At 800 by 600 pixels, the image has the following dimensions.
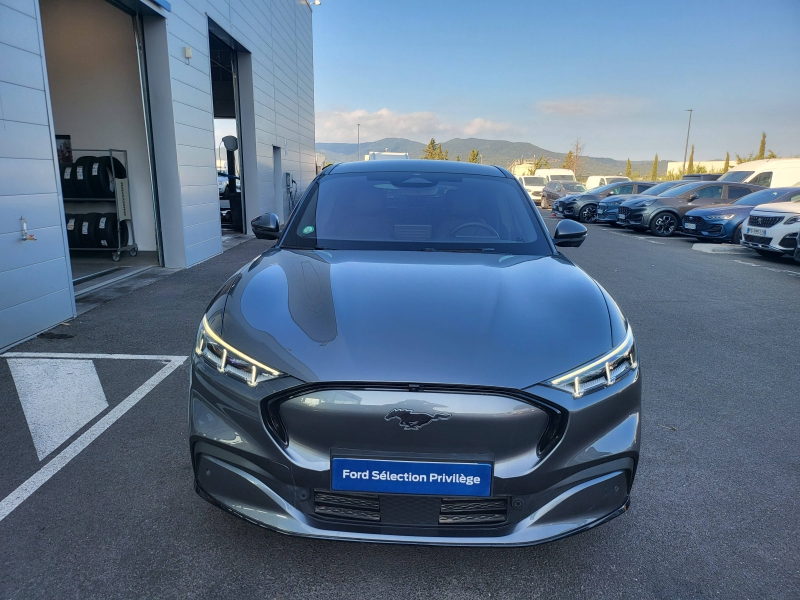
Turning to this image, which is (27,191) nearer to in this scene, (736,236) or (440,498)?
(440,498)

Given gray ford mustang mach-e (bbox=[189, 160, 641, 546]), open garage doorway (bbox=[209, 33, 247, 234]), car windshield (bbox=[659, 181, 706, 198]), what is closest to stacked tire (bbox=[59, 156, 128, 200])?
open garage doorway (bbox=[209, 33, 247, 234])

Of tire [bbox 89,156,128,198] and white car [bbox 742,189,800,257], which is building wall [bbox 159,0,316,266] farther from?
white car [bbox 742,189,800,257]

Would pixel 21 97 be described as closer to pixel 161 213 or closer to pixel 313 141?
pixel 161 213

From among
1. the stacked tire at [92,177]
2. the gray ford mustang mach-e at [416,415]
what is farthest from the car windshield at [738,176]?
the gray ford mustang mach-e at [416,415]

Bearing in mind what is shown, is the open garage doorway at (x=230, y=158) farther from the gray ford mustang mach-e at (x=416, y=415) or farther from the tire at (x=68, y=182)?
the gray ford mustang mach-e at (x=416, y=415)

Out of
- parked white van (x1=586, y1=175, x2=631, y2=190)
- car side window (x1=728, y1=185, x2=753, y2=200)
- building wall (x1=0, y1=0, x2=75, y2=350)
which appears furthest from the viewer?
parked white van (x1=586, y1=175, x2=631, y2=190)

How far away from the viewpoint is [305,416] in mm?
1798

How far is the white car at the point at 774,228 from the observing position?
34.1ft

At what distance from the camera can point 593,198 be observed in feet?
72.2

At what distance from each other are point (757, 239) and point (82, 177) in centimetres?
1256

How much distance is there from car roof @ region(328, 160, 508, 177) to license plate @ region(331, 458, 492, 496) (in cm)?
226

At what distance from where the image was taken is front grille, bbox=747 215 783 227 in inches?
421

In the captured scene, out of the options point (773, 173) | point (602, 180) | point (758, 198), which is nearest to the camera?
point (758, 198)

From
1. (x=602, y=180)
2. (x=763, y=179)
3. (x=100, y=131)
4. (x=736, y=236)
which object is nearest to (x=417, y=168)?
(x=100, y=131)
